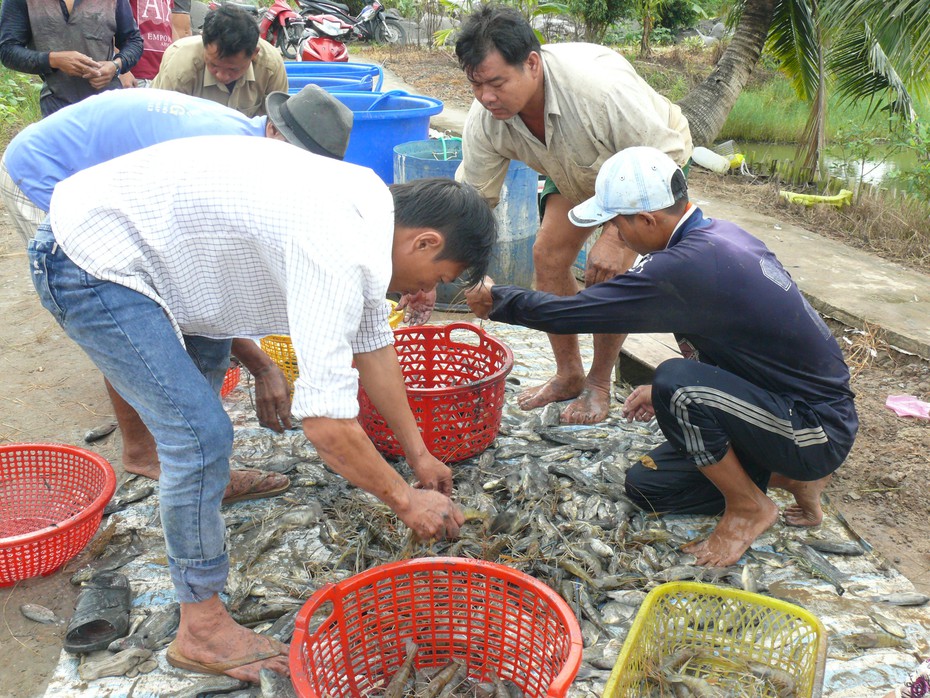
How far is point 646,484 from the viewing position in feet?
9.75

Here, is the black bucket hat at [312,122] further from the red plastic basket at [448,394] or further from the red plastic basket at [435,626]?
the red plastic basket at [435,626]

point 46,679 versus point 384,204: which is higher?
point 384,204

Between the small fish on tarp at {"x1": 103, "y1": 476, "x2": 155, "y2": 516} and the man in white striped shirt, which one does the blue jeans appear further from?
the small fish on tarp at {"x1": 103, "y1": 476, "x2": 155, "y2": 516}

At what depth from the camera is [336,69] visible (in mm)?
6684

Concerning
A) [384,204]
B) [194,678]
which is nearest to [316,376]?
[384,204]

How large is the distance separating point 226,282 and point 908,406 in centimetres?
346

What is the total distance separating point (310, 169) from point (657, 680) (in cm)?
164

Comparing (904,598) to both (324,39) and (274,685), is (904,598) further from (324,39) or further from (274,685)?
(324,39)

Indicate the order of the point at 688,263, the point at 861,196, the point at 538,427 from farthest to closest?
the point at 861,196 → the point at 538,427 → the point at 688,263

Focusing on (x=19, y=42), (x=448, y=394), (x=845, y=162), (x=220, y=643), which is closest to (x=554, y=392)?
(x=448, y=394)

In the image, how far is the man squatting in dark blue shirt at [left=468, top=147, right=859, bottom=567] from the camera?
2498 millimetres

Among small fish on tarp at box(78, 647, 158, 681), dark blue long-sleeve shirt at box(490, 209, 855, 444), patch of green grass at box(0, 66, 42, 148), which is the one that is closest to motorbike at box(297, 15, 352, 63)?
patch of green grass at box(0, 66, 42, 148)

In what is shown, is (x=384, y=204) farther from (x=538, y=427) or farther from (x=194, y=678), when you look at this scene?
(x=538, y=427)

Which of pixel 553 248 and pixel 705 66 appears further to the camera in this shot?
pixel 705 66
